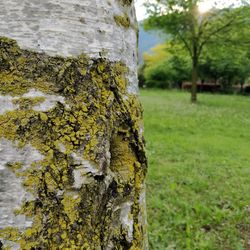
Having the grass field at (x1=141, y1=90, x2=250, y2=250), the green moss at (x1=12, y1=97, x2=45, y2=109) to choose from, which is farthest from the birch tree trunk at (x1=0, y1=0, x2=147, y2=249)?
the grass field at (x1=141, y1=90, x2=250, y2=250)

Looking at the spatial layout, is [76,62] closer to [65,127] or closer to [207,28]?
[65,127]

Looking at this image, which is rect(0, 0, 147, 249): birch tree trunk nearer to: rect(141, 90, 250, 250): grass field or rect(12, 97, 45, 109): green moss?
rect(12, 97, 45, 109): green moss

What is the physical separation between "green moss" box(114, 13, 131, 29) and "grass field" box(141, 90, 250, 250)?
9.65 ft

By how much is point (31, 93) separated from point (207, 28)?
22999 millimetres

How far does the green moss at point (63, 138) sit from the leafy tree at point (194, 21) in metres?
21.5

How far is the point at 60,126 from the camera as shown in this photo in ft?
3.22

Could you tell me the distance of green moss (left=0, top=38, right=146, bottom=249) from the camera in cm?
93

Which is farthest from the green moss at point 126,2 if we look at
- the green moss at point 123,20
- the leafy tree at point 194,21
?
the leafy tree at point 194,21

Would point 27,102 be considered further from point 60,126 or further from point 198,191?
point 198,191

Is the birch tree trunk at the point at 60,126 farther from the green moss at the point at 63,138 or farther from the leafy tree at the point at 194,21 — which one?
the leafy tree at the point at 194,21

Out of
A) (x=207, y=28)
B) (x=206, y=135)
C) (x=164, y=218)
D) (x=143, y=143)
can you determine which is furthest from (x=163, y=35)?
(x=143, y=143)

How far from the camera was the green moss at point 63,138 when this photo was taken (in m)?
0.93

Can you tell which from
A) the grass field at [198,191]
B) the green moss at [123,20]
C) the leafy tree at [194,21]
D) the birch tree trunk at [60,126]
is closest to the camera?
the birch tree trunk at [60,126]

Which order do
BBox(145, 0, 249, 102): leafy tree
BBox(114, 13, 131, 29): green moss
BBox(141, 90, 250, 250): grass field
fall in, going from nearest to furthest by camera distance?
1. BBox(114, 13, 131, 29): green moss
2. BBox(141, 90, 250, 250): grass field
3. BBox(145, 0, 249, 102): leafy tree
